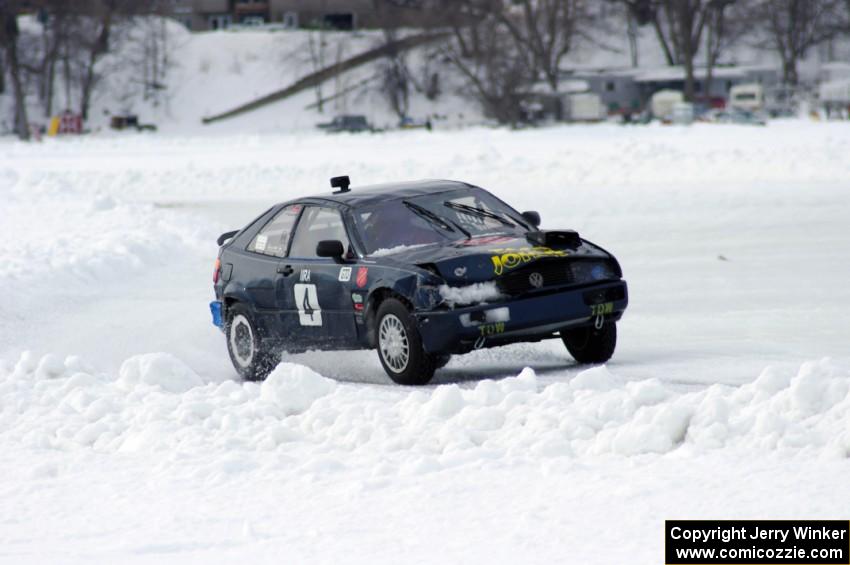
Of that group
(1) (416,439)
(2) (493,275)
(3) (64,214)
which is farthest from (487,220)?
(3) (64,214)

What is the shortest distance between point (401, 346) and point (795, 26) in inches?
3628

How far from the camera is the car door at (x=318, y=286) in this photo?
10.0 meters

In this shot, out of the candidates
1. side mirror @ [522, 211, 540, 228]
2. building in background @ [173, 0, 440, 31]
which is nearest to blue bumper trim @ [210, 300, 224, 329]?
side mirror @ [522, 211, 540, 228]

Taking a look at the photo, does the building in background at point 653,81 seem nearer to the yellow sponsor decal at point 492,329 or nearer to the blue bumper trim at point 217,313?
the blue bumper trim at point 217,313

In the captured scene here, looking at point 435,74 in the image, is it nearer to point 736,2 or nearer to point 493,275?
point 736,2

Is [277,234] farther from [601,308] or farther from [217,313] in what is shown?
[601,308]

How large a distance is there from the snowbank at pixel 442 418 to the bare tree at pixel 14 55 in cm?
6811

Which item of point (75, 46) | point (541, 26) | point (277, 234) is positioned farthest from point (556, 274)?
point (541, 26)

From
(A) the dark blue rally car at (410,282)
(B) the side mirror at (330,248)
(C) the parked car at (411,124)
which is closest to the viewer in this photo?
(A) the dark blue rally car at (410,282)

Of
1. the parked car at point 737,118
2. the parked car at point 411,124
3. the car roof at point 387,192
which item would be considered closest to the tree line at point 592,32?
the parked car at point 411,124

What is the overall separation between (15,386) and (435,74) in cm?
7902

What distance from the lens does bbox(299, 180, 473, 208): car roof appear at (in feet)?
34.1

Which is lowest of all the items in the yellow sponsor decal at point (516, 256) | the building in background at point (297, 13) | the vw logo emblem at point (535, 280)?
the vw logo emblem at point (535, 280)

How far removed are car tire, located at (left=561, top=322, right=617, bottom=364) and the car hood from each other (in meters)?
0.56
